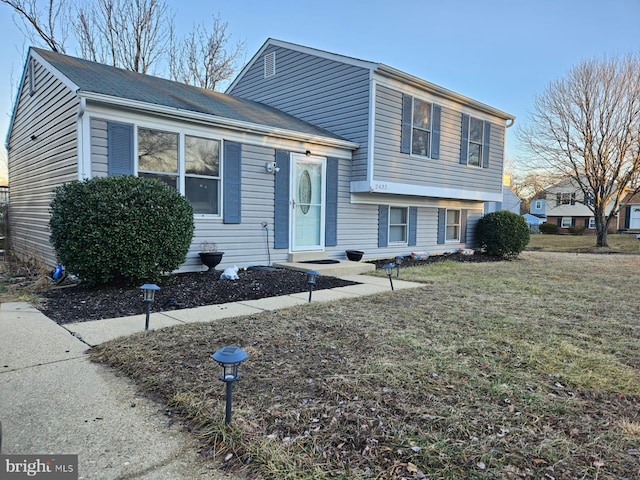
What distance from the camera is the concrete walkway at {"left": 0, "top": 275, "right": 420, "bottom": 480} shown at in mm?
1906

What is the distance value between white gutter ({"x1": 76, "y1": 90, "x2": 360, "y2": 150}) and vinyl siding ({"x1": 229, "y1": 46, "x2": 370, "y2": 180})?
0.63 m

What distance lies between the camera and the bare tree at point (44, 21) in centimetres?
1441

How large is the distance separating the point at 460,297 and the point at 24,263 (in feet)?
29.3

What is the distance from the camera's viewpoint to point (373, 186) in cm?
958

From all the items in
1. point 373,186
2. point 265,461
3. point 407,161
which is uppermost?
point 407,161

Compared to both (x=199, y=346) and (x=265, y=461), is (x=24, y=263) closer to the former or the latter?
(x=199, y=346)

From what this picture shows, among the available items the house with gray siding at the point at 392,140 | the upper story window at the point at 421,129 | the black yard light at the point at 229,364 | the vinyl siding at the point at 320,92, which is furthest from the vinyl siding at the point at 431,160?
the black yard light at the point at 229,364

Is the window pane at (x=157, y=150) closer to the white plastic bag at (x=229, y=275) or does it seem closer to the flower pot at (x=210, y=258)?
the flower pot at (x=210, y=258)

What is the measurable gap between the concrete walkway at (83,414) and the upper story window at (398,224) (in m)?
8.27

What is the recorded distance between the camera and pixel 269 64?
39.3ft

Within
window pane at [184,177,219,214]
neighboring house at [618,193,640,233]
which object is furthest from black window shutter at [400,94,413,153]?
neighboring house at [618,193,640,233]

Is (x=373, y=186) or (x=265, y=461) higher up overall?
(x=373, y=186)

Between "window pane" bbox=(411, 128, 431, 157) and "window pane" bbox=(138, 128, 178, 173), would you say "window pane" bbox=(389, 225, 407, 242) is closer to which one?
"window pane" bbox=(411, 128, 431, 157)

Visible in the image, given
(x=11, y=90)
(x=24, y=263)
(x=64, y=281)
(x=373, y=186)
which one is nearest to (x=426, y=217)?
(x=373, y=186)
